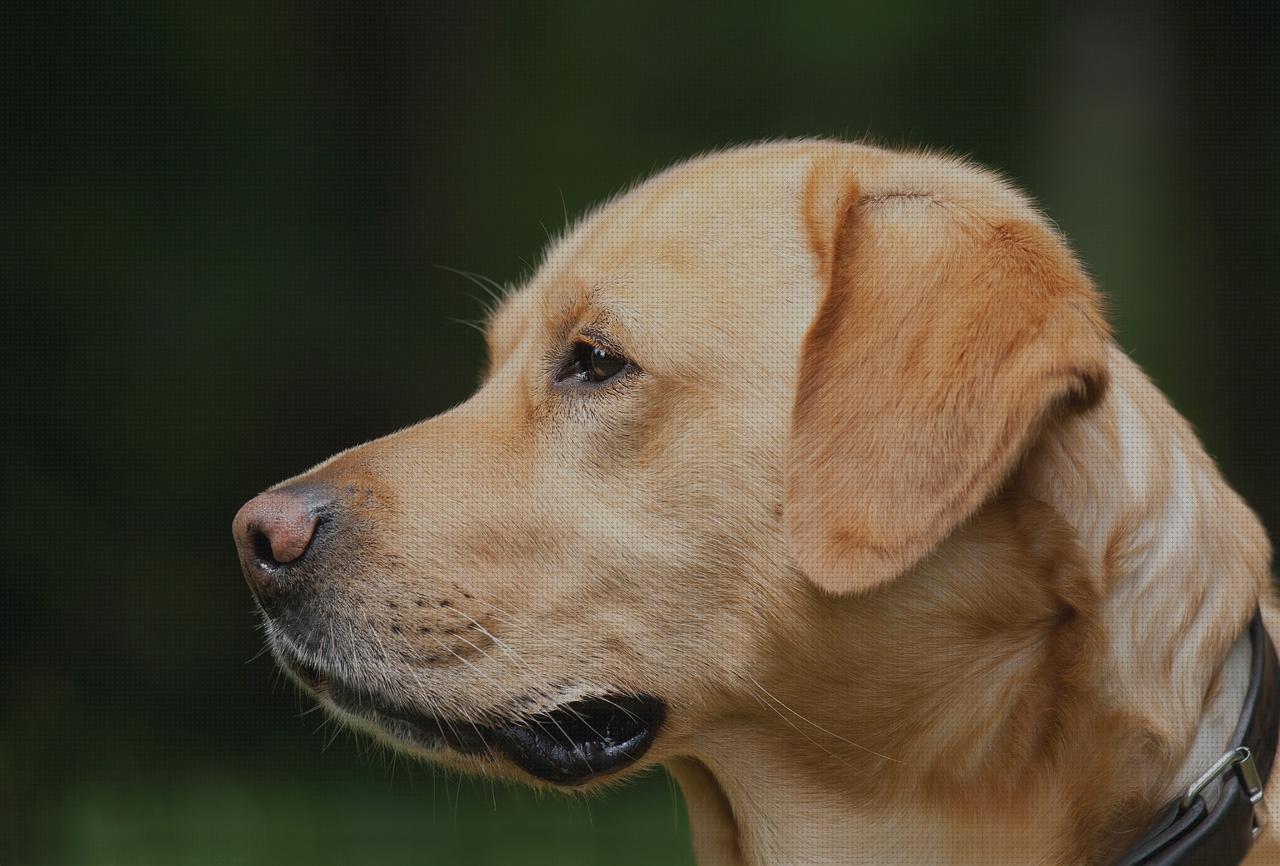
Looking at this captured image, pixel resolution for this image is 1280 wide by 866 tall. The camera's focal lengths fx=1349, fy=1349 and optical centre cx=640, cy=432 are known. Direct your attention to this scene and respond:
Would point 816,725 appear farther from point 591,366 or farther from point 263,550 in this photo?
point 263,550

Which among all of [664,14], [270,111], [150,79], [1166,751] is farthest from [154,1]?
[1166,751]

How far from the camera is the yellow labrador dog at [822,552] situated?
7.95ft

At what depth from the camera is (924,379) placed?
7.94 feet

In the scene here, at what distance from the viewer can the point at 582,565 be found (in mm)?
2615

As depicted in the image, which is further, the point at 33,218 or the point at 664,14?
the point at 664,14

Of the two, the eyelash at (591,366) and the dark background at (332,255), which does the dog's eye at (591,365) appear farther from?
the dark background at (332,255)

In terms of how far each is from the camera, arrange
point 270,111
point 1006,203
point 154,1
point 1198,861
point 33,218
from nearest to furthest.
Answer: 1. point 1198,861
2. point 1006,203
3. point 33,218
4. point 154,1
5. point 270,111

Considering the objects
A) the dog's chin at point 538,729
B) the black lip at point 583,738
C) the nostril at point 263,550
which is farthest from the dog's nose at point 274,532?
the black lip at point 583,738

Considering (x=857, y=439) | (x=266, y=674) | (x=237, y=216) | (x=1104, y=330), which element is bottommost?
(x=266, y=674)

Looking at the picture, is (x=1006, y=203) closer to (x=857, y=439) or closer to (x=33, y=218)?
(x=857, y=439)

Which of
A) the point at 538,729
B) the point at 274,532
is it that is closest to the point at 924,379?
the point at 538,729

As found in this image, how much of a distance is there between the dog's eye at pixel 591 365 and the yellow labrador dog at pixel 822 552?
0.01 metres

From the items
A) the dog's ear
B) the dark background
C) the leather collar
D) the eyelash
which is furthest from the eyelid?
the dark background

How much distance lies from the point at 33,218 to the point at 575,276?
4952 mm
